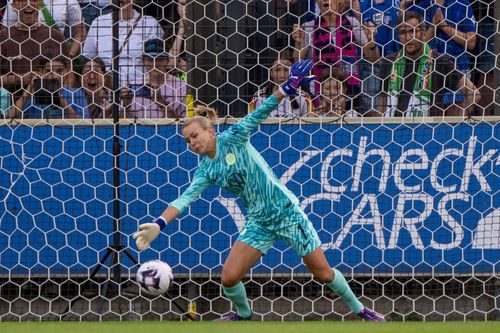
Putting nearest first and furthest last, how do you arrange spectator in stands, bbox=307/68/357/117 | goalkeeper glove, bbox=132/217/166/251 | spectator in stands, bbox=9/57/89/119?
goalkeeper glove, bbox=132/217/166/251
spectator in stands, bbox=307/68/357/117
spectator in stands, bbox=9/57/89/119

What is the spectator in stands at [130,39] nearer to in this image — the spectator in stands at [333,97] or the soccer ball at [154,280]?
the spectator in stands at [333,97]

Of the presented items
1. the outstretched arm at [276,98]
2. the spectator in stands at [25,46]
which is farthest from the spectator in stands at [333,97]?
the spectator in stands at [25,46]

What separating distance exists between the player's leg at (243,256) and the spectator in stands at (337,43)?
2.21 meters

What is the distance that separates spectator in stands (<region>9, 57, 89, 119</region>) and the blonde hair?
6.23ft

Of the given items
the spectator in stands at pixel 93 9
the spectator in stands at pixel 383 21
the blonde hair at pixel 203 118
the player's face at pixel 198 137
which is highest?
the spectator in stands at pixel 383 21

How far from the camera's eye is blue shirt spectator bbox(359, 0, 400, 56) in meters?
11.4

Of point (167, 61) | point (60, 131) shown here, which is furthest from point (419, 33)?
point (60, 131)

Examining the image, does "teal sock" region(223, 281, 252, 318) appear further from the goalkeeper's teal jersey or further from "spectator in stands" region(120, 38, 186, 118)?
"spectator in stands" region(120, 38, 186, 118)

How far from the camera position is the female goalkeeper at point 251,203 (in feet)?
32.3

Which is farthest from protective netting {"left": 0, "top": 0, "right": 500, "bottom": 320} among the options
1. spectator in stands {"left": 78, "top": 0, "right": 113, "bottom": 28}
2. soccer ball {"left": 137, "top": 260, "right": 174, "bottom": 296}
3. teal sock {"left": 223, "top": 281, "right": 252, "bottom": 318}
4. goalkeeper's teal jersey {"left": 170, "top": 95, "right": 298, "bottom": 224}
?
soccer ball {"left": 137, "top": 260, "right": 174, "bottom": 296}

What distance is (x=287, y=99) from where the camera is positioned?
11766mm

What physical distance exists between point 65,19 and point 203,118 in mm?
2769

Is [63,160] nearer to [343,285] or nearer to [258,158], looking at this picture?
[258,158]

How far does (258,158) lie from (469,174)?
106 inches
